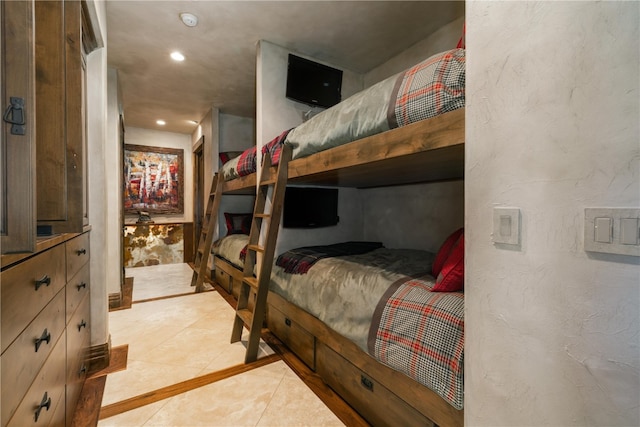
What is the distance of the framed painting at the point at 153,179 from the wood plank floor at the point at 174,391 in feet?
12.5

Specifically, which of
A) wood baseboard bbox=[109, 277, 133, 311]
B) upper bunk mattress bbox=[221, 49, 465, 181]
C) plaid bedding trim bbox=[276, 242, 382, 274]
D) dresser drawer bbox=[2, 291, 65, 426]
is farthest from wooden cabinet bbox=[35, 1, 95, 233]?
wood baseboard bbox=[109, 277, 133, 311]

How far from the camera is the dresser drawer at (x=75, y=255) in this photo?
4.04 ft

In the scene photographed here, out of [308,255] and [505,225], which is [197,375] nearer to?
[308,255]

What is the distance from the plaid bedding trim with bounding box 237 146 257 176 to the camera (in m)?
2.74

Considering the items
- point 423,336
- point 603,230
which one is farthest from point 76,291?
point 603,230

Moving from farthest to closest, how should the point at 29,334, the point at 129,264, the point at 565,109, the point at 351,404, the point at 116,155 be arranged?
the point at 129,264
the point at 116,155
the point at 351,404
the point at 29,334
the point at 565,109

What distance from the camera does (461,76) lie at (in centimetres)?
98

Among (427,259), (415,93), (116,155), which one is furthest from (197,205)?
(415,93)

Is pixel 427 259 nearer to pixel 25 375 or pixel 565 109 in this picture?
pixel 565 109

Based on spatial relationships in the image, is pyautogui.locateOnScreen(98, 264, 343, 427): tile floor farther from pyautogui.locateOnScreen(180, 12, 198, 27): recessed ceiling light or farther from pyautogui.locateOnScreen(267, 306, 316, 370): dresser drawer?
pyautogui.locateOnScreen(180, 12, 198, 27): recessed ceiling light

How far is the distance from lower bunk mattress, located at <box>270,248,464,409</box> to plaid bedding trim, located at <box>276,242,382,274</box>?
0.09 meters

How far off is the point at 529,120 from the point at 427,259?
1465 mm

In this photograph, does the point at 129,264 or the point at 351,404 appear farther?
the point at 129,264

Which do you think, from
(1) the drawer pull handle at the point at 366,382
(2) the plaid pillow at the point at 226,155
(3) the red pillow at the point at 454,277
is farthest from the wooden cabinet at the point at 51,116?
(2) the plaid pillow at the point at 226,155
